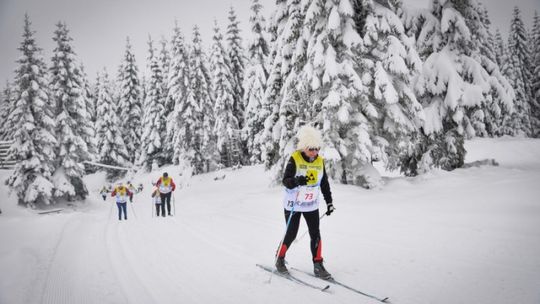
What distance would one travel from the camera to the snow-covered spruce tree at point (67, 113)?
2636cm

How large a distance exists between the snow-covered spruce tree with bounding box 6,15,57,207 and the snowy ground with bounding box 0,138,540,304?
16.5 meters

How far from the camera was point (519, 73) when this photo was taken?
3825 cm

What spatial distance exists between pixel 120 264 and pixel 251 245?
2647mm

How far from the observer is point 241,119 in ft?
127

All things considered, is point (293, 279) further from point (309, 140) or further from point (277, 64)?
point (277, 64)

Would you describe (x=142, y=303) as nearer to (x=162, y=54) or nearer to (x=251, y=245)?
(x=251, y=245)

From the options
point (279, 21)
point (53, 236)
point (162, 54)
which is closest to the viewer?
point (53, 236)

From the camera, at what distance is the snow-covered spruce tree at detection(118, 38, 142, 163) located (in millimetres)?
43844

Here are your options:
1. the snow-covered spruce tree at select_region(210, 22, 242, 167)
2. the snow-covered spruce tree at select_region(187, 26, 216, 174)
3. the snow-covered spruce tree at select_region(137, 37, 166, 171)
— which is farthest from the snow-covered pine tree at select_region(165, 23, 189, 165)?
the snow-covered spruce tree at select_region(137, 37, 166, 171)

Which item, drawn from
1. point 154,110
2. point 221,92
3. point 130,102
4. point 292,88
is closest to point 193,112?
point 221,92

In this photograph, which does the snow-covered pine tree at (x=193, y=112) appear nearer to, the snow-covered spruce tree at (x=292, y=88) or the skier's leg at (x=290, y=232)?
the snow-covered spruce tree at (x=292, y=88)

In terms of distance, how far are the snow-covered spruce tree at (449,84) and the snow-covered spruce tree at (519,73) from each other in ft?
103

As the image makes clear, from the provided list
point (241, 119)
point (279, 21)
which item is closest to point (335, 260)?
point (279, 21)

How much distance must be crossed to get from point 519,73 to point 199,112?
39.2 m
